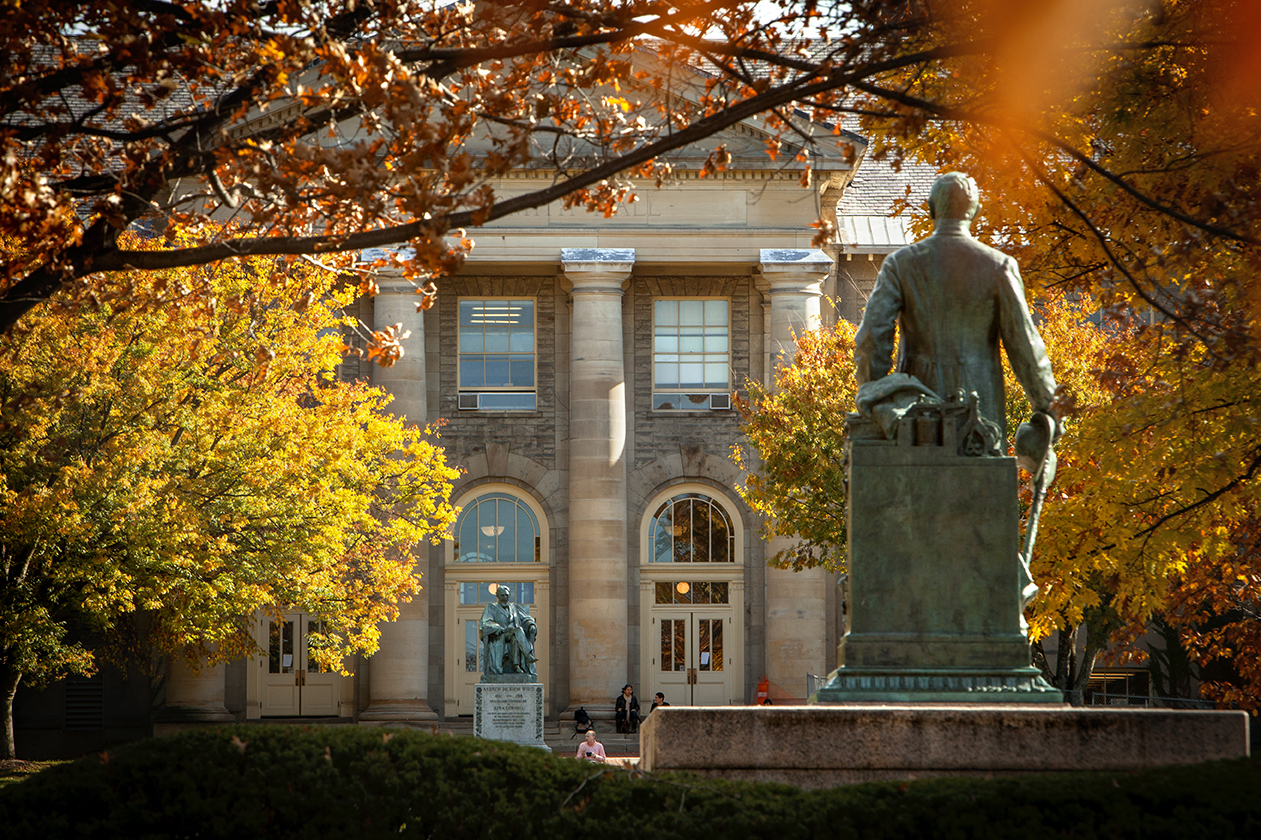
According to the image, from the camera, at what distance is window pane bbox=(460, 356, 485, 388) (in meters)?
38.0

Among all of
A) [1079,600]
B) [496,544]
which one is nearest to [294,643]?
[496,544]

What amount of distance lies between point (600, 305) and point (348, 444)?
34.9ft

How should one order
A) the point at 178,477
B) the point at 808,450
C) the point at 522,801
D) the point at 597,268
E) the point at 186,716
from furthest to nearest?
the point at 597,268 < the point at 186,716 < the point at 808,450 < the point at 178,477 < the point at 522,801

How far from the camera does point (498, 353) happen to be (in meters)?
38.2

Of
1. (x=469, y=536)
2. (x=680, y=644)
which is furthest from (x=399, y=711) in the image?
(x=680, y=644)

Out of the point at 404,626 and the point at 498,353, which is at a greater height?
the point at 498,353

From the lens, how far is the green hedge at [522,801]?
573cm

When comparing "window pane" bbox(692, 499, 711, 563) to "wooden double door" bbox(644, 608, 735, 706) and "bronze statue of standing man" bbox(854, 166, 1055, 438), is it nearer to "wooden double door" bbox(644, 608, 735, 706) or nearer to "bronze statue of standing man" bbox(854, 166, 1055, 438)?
"wooden double door" bbox(644, 608, 735, 706)

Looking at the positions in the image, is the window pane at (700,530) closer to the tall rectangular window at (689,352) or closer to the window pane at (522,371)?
the tall rectangular window at (689,352)

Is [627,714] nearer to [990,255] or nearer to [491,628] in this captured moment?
[491,628]

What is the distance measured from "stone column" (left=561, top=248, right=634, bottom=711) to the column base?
3442 millimetres

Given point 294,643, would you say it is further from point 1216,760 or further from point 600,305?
point 1216,760

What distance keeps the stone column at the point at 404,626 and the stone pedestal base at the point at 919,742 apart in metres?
28.9

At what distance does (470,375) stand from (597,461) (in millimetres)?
4282
